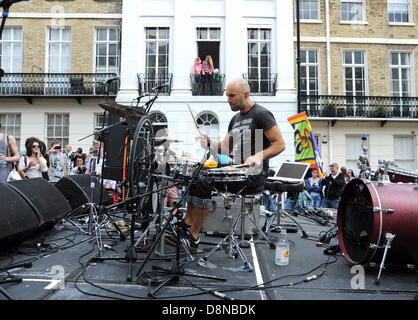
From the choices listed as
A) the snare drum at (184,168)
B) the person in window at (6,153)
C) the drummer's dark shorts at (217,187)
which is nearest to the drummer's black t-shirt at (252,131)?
the drummer's dark shorts at (217,187)

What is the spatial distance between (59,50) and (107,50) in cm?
238

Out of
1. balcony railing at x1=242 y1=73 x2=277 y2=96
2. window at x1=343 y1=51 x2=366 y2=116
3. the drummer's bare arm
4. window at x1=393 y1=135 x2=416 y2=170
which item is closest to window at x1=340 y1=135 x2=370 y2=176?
window at x1=393 y1=135 x2=416 y2=170

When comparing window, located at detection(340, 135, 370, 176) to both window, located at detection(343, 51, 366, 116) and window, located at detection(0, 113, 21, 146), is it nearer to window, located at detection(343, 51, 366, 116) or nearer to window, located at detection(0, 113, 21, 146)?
window, located at detection(343, 51, 366, 116)

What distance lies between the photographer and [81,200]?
5484mm

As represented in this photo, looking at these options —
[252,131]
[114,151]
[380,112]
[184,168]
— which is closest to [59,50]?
[114,151]

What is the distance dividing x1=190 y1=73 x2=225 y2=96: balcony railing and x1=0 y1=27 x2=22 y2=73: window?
8.80 m

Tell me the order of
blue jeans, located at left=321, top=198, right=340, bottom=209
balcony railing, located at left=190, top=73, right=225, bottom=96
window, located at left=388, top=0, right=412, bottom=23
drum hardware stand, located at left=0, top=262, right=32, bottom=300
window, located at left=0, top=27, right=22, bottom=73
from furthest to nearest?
1. window, located at left=388, top=0, right=412, bottom=23
2. window, located at left=0, top=27, right=22, bottom=73
3. balcony railing, located at left=190, top=73, right=225, bottom=96
4. blue jeans, located at left=321, top=198, right=340, bottom=209
5. drum hardware stand, located at left=0, top=262, right=32, bottom=300

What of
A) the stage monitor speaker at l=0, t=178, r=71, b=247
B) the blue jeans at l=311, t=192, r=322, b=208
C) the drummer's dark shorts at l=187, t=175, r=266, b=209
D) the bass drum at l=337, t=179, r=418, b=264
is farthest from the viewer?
the blue jeans at l=311, t=192, r=322, b=208

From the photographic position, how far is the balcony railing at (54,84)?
46.1 feet

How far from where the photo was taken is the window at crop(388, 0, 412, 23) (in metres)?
15.7

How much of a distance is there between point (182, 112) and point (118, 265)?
35.8 feet

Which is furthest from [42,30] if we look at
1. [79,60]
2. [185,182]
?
[185,182]

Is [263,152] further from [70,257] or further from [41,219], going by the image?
[41,219]
